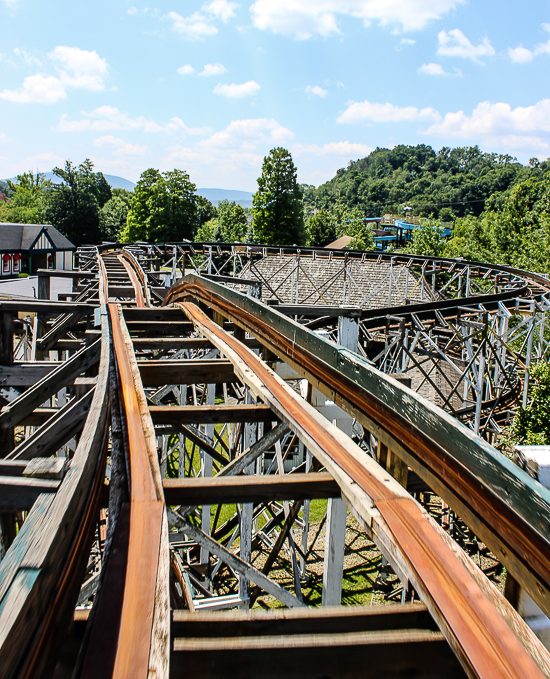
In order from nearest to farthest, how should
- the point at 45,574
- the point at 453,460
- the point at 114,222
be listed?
the point at 45,574, the point at 453,460, the point at 114,222

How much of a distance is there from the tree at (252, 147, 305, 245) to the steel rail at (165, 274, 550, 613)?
4726 centimetres

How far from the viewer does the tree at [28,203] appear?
65250mm

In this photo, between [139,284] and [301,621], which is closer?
[301,621]

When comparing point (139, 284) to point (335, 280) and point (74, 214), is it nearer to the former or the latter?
point (335, 280)

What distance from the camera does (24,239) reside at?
41875 millimetres

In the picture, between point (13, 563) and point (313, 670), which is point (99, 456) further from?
point (313, 670)

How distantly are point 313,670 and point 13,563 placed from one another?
0.70 m

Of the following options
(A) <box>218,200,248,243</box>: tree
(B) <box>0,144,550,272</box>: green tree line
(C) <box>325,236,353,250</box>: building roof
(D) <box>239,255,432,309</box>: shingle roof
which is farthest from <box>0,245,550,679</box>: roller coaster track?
(C) <box>325,236,353,250</box>: building roof

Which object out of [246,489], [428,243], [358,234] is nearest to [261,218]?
[358,234]

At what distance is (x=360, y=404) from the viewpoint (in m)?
2.58

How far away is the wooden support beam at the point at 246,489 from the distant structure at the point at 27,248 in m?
42.8

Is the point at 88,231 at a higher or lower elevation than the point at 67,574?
higher

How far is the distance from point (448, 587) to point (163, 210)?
178 feet

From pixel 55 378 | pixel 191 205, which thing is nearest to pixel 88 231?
pixel 191 205
